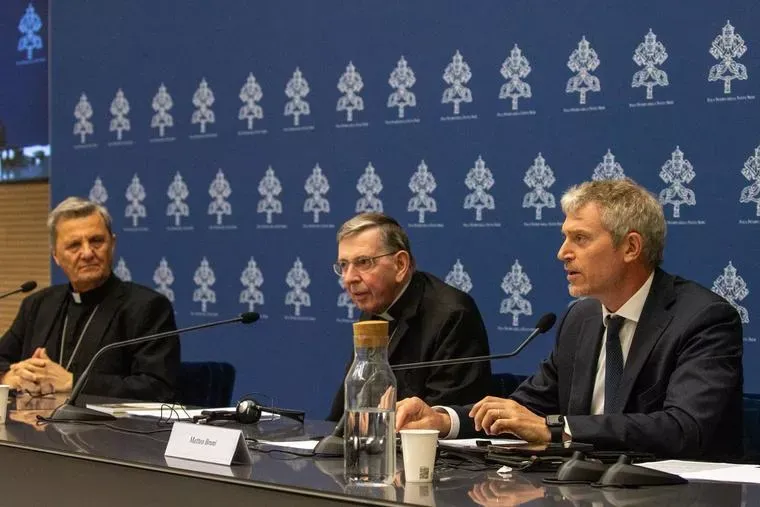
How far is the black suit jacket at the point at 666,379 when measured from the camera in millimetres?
2775

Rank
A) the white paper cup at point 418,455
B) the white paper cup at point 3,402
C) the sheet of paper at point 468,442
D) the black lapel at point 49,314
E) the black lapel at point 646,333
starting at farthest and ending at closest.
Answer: the black lapel at point 49,314 → the white paper cup at point 3,402 → the black lapel at point 646,333 → the sheet of paper at point 468,442 → the white paper cup at point 418,455

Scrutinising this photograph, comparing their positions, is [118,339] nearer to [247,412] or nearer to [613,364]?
[247,412]

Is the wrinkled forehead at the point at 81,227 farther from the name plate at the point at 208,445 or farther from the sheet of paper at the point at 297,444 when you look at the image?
the name plate at the point at 208,445

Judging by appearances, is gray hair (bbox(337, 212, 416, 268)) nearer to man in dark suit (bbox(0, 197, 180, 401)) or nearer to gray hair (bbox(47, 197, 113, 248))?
man in dark suit (bbox(0, 197, 180, 401))

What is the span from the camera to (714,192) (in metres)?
4.32

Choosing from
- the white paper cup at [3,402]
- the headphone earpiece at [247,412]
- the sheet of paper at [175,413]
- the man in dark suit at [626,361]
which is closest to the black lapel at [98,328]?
the sheet of paper at [175,413]

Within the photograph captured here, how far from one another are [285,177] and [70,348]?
1.48m

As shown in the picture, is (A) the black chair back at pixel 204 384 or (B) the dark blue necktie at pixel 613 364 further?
(A) the black chair back at pixel 204 384

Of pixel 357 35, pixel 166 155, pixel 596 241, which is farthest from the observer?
pixel 166 155

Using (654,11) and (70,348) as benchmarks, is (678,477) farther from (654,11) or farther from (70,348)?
(70,348)

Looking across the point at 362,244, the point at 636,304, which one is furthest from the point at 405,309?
the point at 636,304

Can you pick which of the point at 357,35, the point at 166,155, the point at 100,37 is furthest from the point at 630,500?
the point at 100,37

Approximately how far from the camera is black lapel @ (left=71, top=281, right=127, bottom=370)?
4.64 meters

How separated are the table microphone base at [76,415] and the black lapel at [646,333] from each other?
4.62 feet
